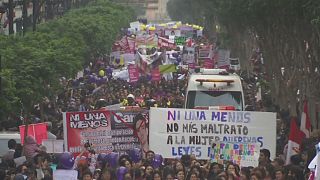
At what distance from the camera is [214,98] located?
25.9m

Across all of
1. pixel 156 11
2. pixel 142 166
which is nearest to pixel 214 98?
pixel 142 166

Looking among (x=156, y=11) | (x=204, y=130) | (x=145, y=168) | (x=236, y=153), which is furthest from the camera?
(x=156, y=11)

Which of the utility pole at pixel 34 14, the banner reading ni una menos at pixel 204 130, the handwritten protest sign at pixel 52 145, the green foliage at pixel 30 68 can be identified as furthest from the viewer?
the utility pole at pixel 34 14

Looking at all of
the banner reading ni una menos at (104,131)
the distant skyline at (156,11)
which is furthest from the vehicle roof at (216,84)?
the distant skyline at (156,11)

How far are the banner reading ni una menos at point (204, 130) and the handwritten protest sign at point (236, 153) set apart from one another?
9 cm

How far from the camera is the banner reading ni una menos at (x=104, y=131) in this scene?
18.3 metres

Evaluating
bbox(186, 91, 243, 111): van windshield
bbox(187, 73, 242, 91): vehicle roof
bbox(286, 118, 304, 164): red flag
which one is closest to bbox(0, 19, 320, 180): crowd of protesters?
bbox(286, 118, 304, 164): red flag

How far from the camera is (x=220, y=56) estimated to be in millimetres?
48531

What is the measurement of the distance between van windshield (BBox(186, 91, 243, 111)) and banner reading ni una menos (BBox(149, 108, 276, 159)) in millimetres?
7870

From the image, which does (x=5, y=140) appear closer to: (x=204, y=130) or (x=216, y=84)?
(x=204, y=130)

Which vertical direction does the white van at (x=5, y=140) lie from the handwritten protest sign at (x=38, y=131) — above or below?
below

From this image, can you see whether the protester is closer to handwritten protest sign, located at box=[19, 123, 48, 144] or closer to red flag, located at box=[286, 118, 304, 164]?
handwritten protest sign, located at box=[19, 123, 48, 144]

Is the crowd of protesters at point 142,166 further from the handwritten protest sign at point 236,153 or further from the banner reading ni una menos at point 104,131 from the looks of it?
the banner reading ni una menos at point 104,131

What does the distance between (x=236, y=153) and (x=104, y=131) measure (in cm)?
254
